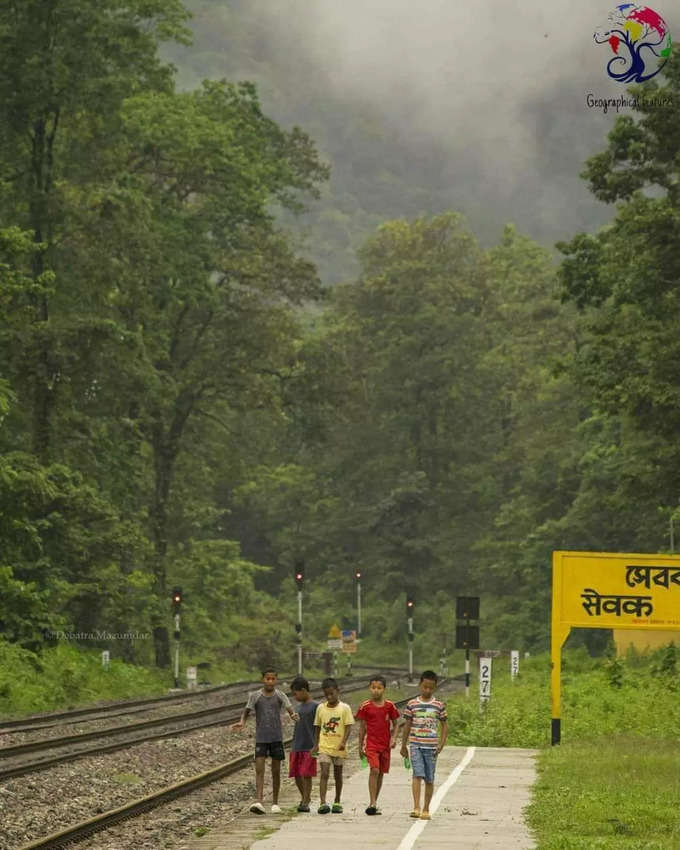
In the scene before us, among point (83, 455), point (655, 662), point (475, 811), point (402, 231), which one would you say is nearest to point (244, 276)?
point (83, 455)

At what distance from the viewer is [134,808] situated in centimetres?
2011

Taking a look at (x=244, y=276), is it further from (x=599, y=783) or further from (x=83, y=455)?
(x=599, y=783)

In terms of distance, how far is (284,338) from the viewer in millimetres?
71500

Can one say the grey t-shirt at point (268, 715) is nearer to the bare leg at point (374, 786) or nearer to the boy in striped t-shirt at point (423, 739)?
the bare leg at point (374, 786)

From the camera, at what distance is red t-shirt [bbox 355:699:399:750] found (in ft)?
61.2

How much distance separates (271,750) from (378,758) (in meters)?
1.51

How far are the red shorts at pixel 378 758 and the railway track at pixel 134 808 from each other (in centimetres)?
304

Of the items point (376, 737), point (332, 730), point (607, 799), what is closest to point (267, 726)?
point (332, 730)

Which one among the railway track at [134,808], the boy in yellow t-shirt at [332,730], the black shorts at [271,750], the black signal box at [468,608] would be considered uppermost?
the black signal box at [468,608]

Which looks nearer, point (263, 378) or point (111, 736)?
point (111, 736)

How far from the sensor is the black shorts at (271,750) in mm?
19484

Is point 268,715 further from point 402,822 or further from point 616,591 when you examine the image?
point 616,591

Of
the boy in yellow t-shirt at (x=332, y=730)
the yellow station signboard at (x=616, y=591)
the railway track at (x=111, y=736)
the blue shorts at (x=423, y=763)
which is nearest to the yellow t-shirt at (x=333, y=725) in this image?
the boy in yellow t-shirt at (x=332, y=730)

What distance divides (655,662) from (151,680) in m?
16.0
